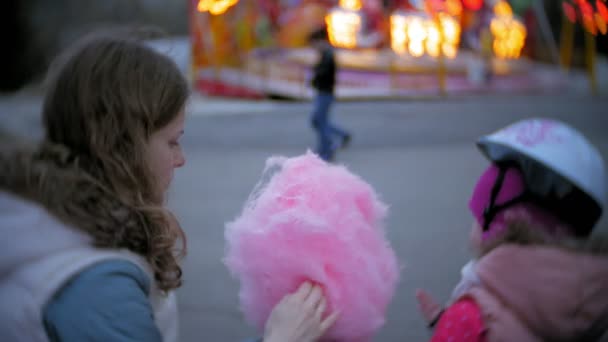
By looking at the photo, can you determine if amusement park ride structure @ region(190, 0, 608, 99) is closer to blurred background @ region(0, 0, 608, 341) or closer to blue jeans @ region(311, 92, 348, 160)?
blurred background @ region(0, 0, 608, 341)

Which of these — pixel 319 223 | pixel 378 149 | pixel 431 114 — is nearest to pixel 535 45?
pixel 431 114

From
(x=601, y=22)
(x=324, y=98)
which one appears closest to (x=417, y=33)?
(x=324, y=98)

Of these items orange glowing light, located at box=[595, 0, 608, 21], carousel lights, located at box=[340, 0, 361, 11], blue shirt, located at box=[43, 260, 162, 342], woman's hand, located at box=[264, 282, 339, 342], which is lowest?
carousel lights, located at box=[340, 0, 361, 11]

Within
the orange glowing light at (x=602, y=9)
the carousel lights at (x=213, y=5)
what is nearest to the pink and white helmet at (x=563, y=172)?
the orange glowing light at (x=602, y=9)

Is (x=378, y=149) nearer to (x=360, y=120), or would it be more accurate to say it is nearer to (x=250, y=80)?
(x=360, y=120)

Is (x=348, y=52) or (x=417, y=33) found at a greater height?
(x=417, y=33)

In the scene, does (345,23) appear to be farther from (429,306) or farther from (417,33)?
(429,306)

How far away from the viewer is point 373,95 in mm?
12094

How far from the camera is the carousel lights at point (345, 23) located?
12789 mm

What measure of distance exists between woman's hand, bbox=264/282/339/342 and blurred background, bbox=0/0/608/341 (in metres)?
0.79

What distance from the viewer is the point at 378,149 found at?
7.14 m

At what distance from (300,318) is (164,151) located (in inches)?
16.0

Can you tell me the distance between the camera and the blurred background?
384 centimetres

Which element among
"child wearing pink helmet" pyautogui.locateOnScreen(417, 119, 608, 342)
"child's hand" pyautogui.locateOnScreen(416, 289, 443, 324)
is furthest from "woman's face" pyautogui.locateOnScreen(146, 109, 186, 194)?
"child's hand" pyautogui.locateOnScreen(416, 289, 443, 324)
